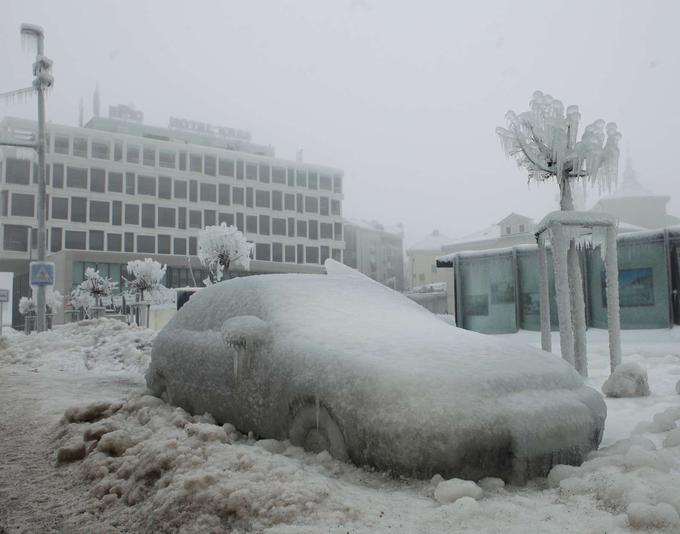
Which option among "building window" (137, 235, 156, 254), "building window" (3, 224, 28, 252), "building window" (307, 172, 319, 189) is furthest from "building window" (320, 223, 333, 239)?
"building window" (3, 224, 28, 252)

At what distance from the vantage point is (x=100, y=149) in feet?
163

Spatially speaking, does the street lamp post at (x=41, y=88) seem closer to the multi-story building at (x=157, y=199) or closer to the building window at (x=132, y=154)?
the multi-story building at (x=157, y=199)

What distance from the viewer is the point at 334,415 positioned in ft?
11.2

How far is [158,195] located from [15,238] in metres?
11.8

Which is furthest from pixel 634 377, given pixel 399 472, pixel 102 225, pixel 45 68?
pixel 102 225

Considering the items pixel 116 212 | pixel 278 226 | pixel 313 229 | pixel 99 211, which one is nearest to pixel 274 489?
pixel 99 211

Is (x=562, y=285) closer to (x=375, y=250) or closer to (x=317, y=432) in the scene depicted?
(x=317, y=432)

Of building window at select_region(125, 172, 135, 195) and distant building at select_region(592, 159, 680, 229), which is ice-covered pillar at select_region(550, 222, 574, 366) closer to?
distant building at select_region(592, 159, 680, 229)

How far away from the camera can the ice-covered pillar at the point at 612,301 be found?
7020 millimetres

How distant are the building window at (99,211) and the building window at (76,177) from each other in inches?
63.9

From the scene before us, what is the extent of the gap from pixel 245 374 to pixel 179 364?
50.6 inches

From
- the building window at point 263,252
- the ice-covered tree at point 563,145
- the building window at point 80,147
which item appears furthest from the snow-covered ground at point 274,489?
the building window at point 263,252

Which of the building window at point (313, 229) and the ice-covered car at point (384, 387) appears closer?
the ice-covered car at point (384, 387)

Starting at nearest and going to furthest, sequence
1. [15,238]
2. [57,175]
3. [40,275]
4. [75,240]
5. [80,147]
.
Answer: [40,275]
[15,238]
[75,240]
[57,175]
[80,147]
